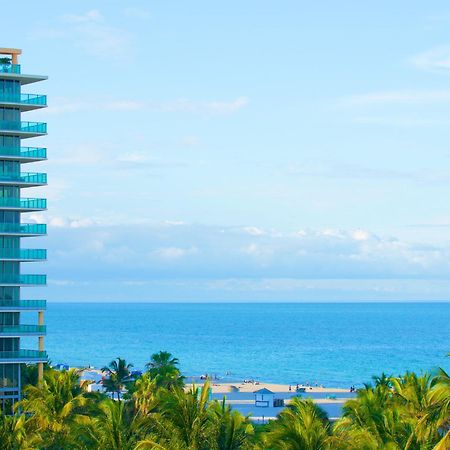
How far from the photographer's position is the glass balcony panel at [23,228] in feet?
285

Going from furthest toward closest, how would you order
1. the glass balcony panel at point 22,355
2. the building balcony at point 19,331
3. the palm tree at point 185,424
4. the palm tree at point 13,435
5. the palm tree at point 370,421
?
the building balcony at point 19,331, the glass balcony panel at point 22,355, the palm tree at point 13,435, the palm tree at point 185,424, the palm tree at point 370,421

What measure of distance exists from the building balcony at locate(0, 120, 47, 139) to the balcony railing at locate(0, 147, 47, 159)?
3.96 ft

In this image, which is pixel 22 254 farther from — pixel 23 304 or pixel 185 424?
pixel 185 424

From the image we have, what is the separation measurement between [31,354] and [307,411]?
41044mm

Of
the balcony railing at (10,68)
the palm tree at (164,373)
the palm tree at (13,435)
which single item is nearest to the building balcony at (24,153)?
the balcony railing at (10,68)

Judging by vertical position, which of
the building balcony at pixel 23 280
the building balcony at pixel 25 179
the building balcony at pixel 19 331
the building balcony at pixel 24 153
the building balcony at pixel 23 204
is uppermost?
the building balcony at pixel 24 153

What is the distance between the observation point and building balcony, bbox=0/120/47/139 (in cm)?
8697

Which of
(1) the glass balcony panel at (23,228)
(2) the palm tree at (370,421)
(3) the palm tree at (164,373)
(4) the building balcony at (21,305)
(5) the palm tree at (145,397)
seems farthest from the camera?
(1) the glass balcony panel at (23,228)

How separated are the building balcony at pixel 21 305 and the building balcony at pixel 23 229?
217 inches

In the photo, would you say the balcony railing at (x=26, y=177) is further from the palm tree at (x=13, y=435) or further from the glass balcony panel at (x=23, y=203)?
the palm tree at (x=13, y=435)

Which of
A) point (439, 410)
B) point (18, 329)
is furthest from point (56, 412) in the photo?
point (439, 410)

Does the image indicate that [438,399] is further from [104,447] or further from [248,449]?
[104,447]

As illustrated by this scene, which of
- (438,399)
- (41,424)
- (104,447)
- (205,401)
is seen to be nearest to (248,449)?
(205,401)

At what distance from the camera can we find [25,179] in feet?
290
